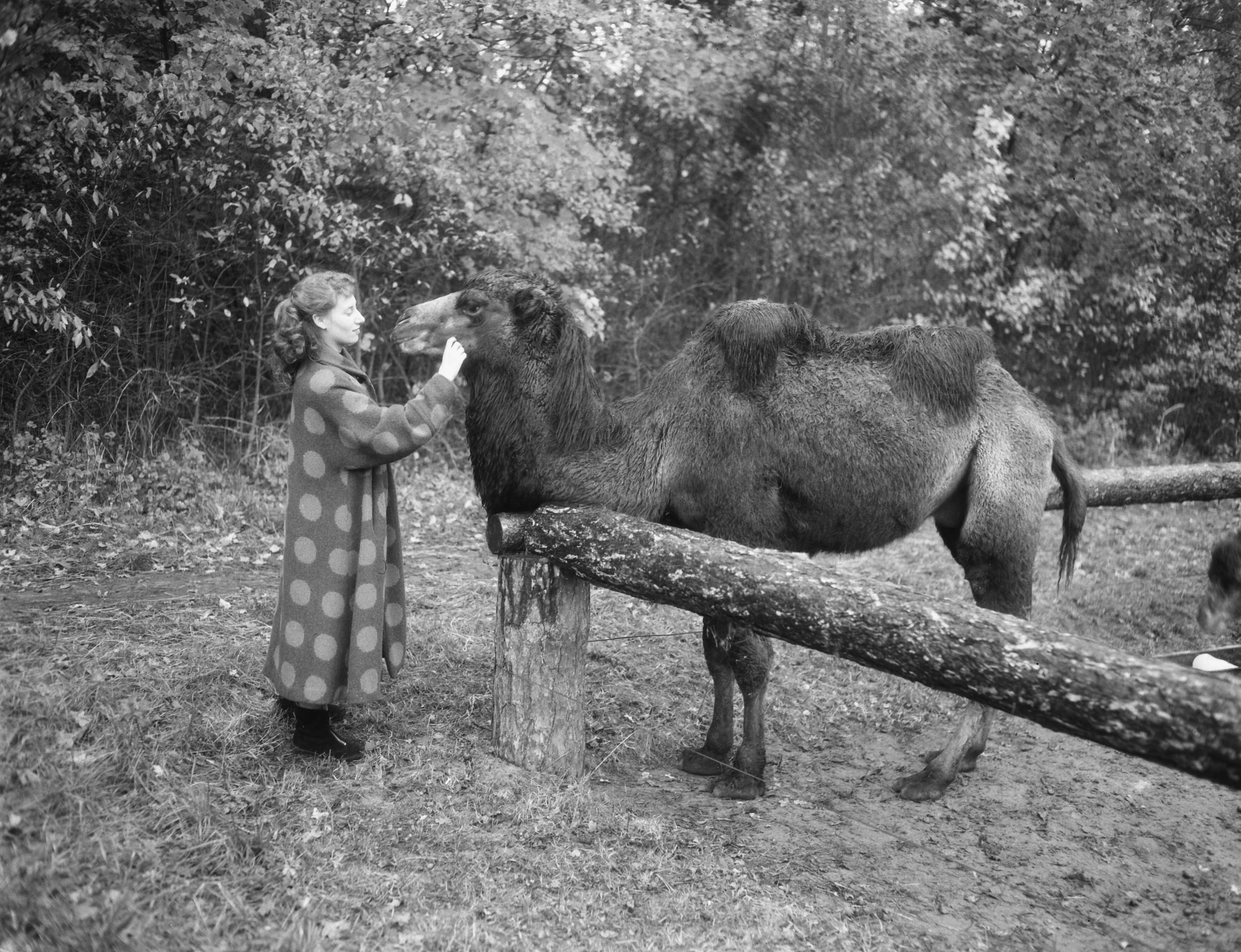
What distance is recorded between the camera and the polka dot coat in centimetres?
390

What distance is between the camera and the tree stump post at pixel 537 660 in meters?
4.41

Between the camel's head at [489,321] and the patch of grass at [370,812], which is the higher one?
the camel's head at [489,321]

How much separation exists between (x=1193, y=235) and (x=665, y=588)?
1169 cm

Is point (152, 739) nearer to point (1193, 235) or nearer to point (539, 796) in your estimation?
point (539, 796)

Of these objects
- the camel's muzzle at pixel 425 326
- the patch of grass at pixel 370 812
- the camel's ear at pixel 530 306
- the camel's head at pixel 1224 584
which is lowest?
the patch of grass at pixel 370 812

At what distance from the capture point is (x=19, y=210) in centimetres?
736

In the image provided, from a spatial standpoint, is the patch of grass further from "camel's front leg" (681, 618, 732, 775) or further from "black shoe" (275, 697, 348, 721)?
"camel's front leg" (681, 618, 732, 775)

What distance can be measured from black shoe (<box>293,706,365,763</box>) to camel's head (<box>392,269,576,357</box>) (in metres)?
1.66

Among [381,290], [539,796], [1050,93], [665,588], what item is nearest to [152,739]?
[539,796]

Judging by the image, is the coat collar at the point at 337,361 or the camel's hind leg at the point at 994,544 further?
the camel's hind leg at the point at 994,544

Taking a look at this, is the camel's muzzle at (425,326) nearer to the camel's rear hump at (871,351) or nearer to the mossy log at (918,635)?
the mossy log at (918,635)

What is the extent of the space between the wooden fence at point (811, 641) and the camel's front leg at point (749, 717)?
558mm

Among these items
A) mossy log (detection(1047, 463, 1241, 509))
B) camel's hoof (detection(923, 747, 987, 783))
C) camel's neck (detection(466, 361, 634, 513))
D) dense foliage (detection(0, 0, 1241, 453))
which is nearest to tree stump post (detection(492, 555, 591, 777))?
camel's neck (detection(466, 361, 634, 513))

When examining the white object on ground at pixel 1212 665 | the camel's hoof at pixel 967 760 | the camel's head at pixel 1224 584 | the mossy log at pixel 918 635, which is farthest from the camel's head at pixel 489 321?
the camel's head at pixel 1224 584
